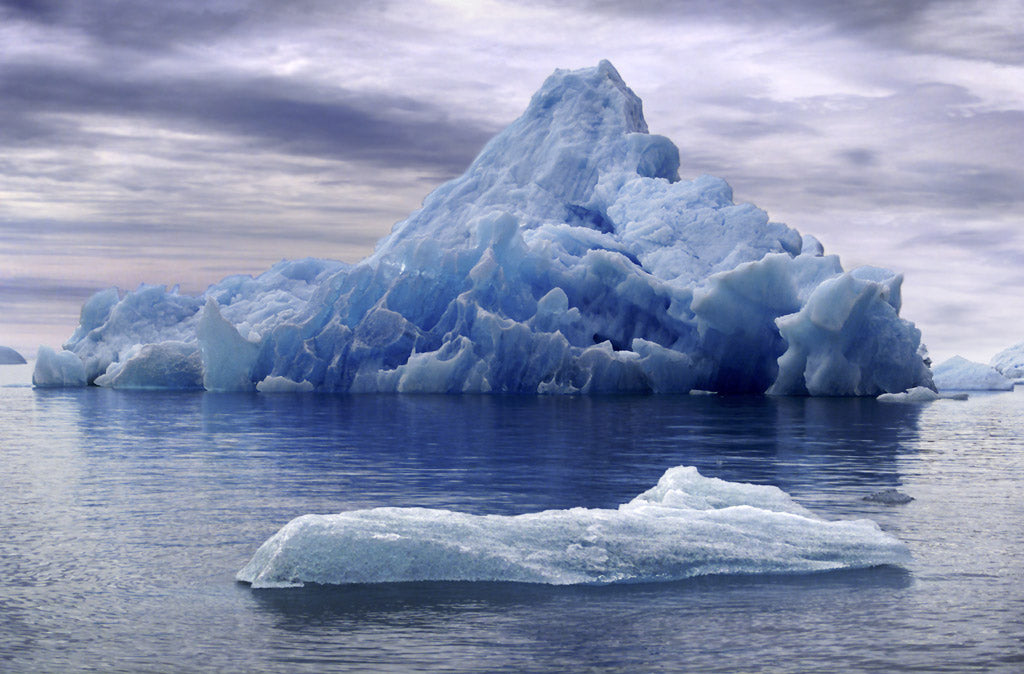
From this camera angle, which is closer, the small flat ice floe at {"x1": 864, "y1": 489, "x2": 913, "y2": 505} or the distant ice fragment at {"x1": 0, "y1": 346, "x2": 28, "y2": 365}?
the small flat ice floe at {"x1": 864, "y1": 489, "x2": 913, "y2": 505}

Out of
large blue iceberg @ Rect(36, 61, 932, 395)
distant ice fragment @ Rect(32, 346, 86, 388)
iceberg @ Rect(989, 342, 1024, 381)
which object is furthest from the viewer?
iceberg @ Rect(989, 342, 1024, 381)

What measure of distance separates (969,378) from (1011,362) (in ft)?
72.3

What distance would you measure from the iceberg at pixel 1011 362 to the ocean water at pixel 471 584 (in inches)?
2443

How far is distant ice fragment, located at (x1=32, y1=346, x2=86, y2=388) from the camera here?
49.2 m

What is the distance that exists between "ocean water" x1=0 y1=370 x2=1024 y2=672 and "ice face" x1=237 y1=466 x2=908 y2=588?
0.73 ft

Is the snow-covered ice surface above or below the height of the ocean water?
above

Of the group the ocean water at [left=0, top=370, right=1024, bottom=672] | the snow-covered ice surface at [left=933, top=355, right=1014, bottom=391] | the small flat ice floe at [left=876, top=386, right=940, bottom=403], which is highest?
the snow-covered ice surface at [left=933, top=355, right=1014, bottom=391]

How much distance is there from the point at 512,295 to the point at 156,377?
16480 mm

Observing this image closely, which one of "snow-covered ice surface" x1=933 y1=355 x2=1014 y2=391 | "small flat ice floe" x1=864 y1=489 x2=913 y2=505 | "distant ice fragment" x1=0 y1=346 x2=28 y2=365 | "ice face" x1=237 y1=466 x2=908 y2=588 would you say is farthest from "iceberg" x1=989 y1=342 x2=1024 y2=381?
"distant ice fragment" x1=0 y1=346 x2=28 y2=365

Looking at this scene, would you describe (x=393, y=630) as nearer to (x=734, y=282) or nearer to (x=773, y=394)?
(x=734, y=282)

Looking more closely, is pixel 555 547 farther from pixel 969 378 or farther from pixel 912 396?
pixel 969 378

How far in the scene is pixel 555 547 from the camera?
8.72 meters

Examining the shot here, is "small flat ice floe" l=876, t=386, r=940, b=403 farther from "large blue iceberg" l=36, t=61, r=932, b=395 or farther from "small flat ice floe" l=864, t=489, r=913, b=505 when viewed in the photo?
"small flat ice floe" l=864, t=489, r=913, b=505

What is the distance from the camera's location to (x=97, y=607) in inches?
303
